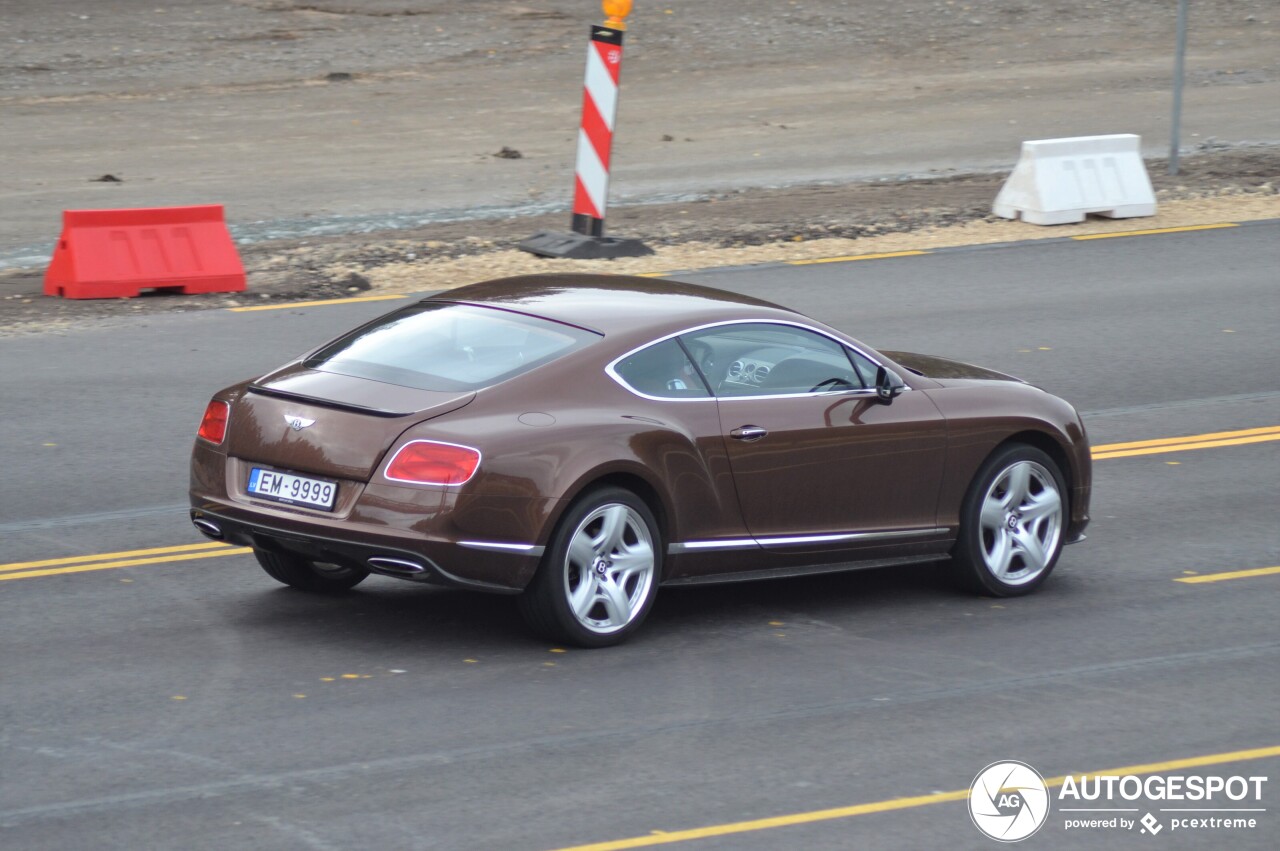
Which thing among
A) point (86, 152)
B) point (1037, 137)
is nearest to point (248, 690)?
point (86, 152)

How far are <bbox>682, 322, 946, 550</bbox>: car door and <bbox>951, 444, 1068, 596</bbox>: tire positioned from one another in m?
0.27

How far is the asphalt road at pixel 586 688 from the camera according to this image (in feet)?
21.3

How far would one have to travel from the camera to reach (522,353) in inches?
328

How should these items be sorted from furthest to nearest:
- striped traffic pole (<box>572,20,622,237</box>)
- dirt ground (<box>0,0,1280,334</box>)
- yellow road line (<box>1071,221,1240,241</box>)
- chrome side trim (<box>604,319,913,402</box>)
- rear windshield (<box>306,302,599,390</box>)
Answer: yellow road line (<box>1071,221,1240,241</box>) → dirt ground (<box>0,0,1280,334</box>) → striped traffic pole (<box>572,20,622,237</box>) → chrome side trim (<box>604,319,913,402</box>) → rear windshield (<box>306,302,599,390</box>)

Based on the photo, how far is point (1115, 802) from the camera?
6.76 meters

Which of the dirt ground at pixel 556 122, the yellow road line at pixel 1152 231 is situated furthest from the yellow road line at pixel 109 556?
the yellow road line at pixel 1152 231

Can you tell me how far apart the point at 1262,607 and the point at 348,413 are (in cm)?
425

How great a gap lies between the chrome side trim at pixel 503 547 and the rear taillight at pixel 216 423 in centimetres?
126

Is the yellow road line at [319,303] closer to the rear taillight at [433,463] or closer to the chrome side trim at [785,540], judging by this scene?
the chrome side trim at [785,540]

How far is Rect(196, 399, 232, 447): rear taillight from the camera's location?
8344mm

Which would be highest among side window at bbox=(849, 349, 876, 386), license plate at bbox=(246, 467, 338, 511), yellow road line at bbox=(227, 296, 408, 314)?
side window at bbox=(849, 349, 876, 386)

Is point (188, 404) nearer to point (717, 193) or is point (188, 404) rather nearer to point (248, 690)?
point (248, 690)

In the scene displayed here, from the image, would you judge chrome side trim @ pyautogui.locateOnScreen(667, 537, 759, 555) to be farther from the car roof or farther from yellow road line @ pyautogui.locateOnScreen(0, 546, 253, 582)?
yellow road line @ pyautogui.locateOnScreen(0, 546, 253, 582)

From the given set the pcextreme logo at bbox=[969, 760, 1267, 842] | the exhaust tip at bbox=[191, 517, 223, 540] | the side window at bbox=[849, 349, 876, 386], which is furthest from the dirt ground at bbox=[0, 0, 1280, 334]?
the pcextreme logo at bbox=[969, 760, 1267, 842]
